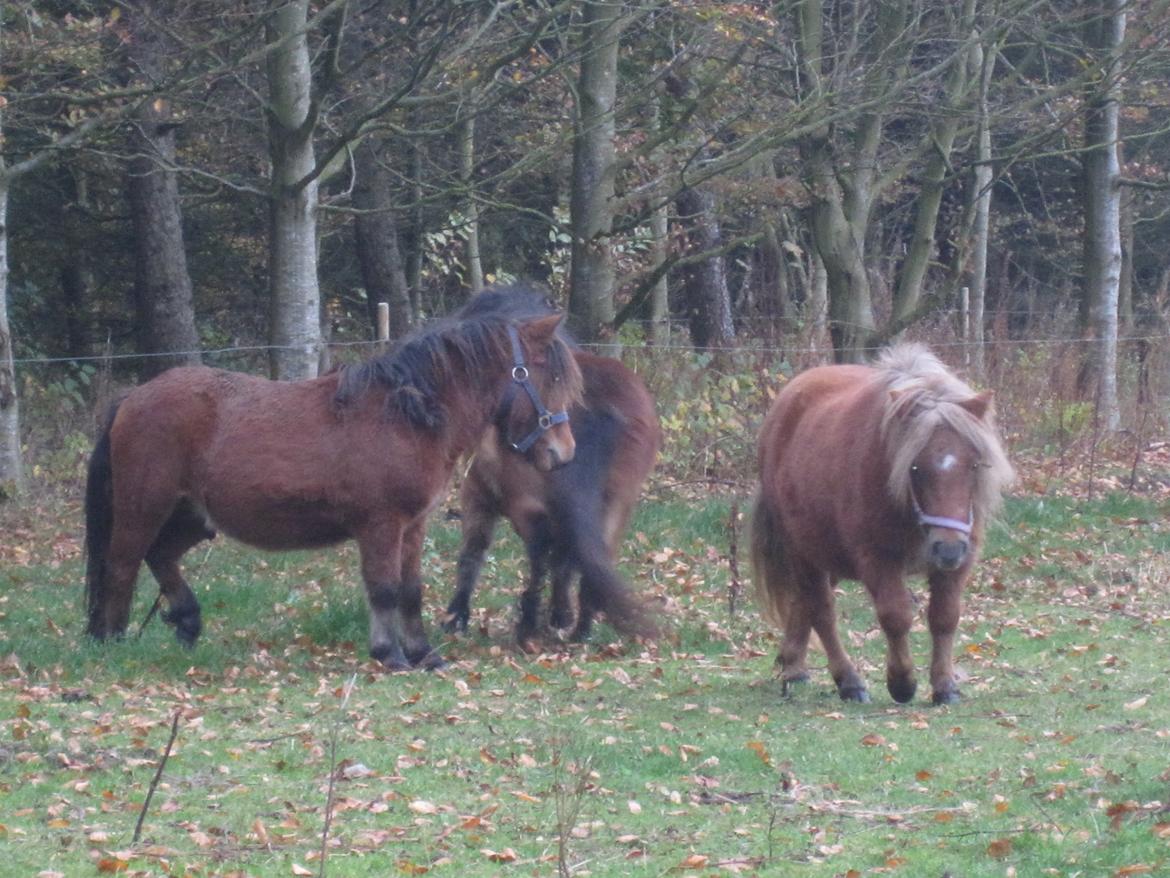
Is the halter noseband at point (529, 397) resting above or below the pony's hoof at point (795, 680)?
above

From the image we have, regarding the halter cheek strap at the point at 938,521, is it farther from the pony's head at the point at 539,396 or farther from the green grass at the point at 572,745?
the pony's head at the point at 539,396

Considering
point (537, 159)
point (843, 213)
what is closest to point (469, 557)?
point (537, 159)

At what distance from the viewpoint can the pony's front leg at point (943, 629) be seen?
7570 millimetres

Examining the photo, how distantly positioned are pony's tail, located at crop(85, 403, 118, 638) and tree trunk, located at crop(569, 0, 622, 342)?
555 centimetres

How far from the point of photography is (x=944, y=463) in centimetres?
711

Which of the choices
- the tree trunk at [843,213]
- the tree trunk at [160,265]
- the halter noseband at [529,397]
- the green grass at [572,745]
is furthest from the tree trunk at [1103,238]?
the tree trunk at [160,265]

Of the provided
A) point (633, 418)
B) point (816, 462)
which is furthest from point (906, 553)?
point (633, 418)

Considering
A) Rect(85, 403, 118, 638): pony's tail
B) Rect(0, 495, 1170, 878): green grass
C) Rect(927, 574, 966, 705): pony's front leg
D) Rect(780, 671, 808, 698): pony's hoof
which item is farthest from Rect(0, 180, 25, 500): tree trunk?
Rect(927, 574, 966, 705): pony's front leg

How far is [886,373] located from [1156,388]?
10.6 metres

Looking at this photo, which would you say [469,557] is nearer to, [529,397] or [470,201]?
[529,397]

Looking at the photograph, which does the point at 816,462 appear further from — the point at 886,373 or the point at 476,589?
the point at 476,589

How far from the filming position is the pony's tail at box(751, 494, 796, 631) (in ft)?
28.5

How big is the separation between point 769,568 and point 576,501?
1433mm

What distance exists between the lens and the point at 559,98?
17.6 m
